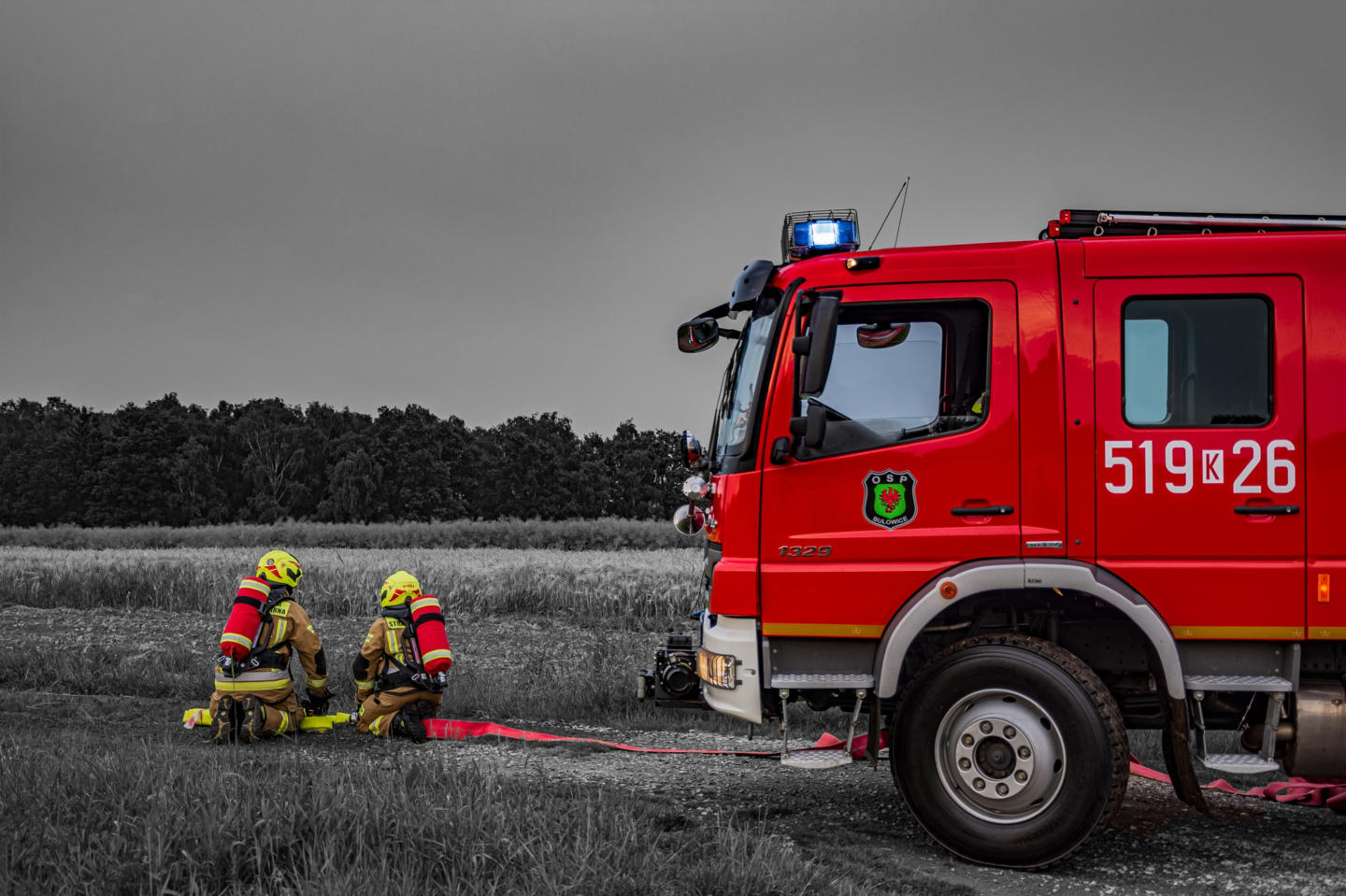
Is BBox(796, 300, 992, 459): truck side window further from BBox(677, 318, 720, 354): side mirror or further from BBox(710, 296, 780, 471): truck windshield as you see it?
BBox(677, 318, 720, 354): side mirror

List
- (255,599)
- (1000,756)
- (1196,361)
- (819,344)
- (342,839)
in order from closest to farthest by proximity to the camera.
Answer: (342,839), (819,344), (1000,756), (1196,361), (255,599)

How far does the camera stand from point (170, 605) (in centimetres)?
1727

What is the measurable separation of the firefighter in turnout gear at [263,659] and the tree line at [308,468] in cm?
6358

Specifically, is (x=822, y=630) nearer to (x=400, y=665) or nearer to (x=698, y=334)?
(x=698, y=334)

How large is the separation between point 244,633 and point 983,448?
5.83 meters

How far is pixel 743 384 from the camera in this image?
6.39 meters

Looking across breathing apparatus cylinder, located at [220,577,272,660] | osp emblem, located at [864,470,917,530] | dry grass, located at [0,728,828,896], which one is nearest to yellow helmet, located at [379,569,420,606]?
breathing apparatus cylinder, located at [220,577,272,660]

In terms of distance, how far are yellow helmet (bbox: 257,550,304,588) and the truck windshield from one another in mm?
3886

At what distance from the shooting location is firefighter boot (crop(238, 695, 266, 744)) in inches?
327

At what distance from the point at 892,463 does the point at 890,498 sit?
184 millimetres

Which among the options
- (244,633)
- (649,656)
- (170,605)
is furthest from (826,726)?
(170,605)

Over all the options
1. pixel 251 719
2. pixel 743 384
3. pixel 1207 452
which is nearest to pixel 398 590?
pixel 251 719

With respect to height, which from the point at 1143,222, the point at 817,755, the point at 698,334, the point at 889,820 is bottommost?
the point at 889,820

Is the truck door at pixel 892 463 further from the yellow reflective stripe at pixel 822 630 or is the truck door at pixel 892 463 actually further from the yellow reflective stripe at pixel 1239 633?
the yellow reflective stripe at pixel 1239 633
